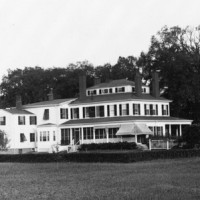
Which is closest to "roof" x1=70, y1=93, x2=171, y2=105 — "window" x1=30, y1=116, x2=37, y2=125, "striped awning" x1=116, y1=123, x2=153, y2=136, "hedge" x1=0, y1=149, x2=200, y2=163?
"striped awning" x1=116, y1=123, x2=153, y2=136

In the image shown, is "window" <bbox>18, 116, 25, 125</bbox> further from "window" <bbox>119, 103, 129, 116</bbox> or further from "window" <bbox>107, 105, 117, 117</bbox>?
"window" <bbox>119, 103, 129, 116</bbox>

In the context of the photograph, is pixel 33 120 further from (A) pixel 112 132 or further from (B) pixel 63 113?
(A) pixel 112 132

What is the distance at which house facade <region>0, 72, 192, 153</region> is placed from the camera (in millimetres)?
68188

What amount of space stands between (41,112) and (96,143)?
14.2 metres

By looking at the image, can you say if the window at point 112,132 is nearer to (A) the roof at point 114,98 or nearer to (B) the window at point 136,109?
(B) the window at point 136,109

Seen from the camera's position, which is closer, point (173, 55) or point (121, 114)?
point (121, 114)

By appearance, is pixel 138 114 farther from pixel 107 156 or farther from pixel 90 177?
pixel 90 177

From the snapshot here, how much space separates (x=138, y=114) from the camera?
229ft

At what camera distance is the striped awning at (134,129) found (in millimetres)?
63656

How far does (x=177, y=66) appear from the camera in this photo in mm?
76500

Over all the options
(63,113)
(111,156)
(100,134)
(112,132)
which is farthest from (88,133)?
(111,156)

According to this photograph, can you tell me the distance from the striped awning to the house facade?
13 centimetres

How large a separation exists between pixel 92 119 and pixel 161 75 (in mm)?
14320

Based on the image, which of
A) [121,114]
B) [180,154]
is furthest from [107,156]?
[121,114]
